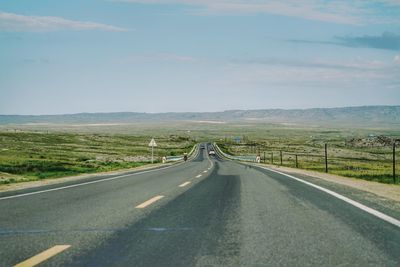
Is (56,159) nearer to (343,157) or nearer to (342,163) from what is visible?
(342,163)

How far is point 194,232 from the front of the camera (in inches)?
307

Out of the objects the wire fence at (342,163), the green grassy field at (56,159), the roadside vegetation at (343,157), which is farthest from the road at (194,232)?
the roadside vegetation at (343,157)

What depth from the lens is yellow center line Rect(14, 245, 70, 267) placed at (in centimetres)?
574

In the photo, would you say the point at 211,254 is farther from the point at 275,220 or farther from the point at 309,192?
the point at 309,192

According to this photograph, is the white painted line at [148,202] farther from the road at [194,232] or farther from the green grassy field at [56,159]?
the green grassy field at [56,159]

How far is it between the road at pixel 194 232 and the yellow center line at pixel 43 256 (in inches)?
0.5

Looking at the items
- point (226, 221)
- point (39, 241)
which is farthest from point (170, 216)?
point (39, 241)

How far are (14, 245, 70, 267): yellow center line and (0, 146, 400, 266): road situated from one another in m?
0.01

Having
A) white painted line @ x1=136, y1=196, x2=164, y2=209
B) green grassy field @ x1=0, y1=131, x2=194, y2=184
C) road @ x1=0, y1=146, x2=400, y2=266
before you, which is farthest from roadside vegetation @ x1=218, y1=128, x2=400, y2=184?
green grassy field @ x1=0, y1=131, x2=194, y2=184

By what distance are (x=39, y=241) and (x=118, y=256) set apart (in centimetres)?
155

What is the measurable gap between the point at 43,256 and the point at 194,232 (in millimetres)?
2423

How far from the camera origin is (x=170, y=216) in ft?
31.1

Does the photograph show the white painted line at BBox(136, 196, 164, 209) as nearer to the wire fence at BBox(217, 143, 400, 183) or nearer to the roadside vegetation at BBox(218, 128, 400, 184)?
the wire fence at BBox(217, 143, 400, 183)

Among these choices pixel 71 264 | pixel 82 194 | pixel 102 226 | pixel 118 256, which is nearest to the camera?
pixel 71 264
